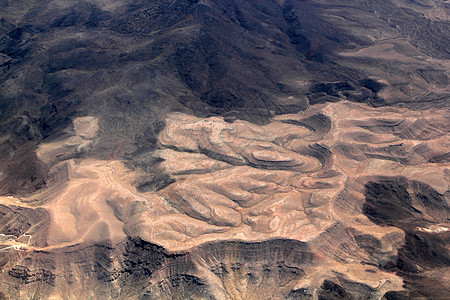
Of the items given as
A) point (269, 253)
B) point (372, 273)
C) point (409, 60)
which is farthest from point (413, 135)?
point (269, 253)

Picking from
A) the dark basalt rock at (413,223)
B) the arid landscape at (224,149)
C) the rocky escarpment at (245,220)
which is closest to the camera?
the dark basalt rock at (413,223)

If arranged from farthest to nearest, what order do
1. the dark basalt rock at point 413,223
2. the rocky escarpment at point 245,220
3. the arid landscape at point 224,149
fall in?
1. the arid landscape at point 224,149
2. the rocky escarpment at point 245,220
3. the dark basalt rock at point 413,223

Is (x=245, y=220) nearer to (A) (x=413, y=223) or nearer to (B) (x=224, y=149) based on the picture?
(B) (x=224, y=149)

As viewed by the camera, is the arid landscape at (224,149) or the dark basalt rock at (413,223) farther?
the arid landscape at (224,149)

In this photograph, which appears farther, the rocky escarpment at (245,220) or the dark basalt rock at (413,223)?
the rocky escarpment at (245,220)

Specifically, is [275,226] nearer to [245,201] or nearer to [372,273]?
[245,201]

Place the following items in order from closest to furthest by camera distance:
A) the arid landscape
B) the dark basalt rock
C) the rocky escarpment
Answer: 1. the dark basalt rock
2. the rocky escarpment
3. the arid landscape

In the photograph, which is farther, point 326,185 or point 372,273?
point 326,185

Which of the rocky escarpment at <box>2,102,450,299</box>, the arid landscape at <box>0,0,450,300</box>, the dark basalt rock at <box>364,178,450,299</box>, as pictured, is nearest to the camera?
the dark basalt rock at <box>364,178,450,299</box>

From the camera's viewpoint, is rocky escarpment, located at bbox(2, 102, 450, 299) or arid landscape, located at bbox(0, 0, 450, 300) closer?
rocky escarpment, located at bbox(2, 102, 450, 299)
